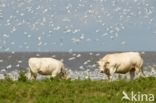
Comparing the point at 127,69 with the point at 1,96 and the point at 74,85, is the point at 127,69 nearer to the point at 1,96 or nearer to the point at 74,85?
the point at 74,85

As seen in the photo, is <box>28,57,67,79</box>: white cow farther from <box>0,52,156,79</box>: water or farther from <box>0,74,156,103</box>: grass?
<box>0,74,156,103</box>: grass

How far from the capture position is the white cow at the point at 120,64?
25.1 metres

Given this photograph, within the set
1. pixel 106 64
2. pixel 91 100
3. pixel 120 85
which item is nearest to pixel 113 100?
pixel 91 100

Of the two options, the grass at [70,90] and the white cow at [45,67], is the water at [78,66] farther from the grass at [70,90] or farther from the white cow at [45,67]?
the grass at [70,90]

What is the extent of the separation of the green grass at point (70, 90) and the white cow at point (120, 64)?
492 centimetres

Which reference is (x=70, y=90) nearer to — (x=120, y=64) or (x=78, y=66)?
(x=120, y=64)

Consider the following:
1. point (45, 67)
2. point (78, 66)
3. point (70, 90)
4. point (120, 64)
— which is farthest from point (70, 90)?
point (78, 66)

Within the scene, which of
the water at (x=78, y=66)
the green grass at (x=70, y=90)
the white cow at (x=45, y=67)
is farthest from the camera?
the water at (x=78, y=66)

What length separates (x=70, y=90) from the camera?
18797mm

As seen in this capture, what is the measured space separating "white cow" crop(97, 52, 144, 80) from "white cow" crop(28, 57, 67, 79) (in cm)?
269

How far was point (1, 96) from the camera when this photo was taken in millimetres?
18234

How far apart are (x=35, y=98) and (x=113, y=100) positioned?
83.8 inches

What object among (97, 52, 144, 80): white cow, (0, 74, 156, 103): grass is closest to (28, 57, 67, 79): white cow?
(97, 52, 144, 80): white cow

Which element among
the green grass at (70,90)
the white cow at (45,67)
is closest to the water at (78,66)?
the white cow at (45,67)
